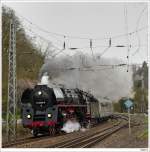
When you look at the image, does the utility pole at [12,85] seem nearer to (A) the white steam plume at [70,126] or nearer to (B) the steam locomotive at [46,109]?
(B) the steam locomotive at [46,109]

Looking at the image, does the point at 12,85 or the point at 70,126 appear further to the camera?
the point at 70,126

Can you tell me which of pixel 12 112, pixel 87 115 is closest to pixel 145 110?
pixel 87 115

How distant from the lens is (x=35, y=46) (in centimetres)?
2509

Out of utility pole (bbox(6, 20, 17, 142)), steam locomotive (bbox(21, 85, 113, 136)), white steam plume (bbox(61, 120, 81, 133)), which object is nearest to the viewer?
utility pole (bbox(6, 20, 17, 142))

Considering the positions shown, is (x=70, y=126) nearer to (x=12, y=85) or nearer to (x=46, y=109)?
(x=46, y=109)

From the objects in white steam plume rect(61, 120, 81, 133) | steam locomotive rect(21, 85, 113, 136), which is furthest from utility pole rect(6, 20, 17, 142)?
white steam plume rect(61, 120, 81, 133)

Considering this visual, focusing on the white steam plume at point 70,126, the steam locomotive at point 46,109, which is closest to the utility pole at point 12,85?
the steam locomotive at point 46,109

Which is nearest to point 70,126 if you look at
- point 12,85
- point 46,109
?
point 46,109

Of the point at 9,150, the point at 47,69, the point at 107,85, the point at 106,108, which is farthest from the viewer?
the point at 106,108

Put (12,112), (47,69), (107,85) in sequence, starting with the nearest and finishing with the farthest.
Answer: (12,112) → (47,69) → (107,85)

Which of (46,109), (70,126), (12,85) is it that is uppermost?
(12,85)

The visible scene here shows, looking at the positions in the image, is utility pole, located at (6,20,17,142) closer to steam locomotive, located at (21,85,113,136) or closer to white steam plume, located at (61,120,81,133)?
steam locomotive, located at (21,85,113,136)

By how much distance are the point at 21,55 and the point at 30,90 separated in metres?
2.61

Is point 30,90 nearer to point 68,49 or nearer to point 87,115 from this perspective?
point 68,49
